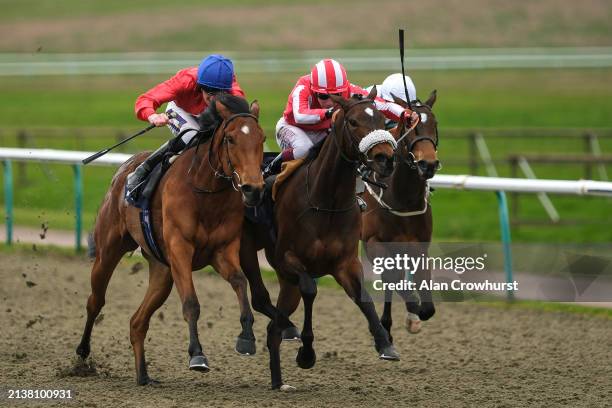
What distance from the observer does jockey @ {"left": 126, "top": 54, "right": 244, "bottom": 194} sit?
22.4ft

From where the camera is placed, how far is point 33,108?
87.5ft

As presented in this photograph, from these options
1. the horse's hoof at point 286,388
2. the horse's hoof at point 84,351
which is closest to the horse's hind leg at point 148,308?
the horse's hoof at point 84,351

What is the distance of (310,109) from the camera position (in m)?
7.14

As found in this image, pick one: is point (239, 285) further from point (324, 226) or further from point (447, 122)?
point (447, 122)

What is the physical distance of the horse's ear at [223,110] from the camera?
6426 mm

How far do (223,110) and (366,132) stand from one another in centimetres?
79

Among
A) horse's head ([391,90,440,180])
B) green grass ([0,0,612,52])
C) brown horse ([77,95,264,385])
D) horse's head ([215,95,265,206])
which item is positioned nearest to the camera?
horse's head ([215,95,265,206])

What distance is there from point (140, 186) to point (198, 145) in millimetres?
566

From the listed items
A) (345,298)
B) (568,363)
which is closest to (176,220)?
(568,363)

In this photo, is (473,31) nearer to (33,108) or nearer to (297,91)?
(33,108)

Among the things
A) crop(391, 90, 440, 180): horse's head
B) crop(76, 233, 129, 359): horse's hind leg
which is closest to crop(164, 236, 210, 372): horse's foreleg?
crop(76, 233, 129, 359): horse's hind leg

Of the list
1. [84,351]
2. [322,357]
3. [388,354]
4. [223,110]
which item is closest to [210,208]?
[223,110]

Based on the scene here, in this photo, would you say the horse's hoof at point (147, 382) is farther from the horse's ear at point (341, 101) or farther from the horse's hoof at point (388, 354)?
the horse's ear at point (341, 101)

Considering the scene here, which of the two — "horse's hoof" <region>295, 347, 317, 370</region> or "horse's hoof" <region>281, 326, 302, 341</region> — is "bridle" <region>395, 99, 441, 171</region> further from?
"horse's hoof" <region>295, 347, 317, 370</region>
